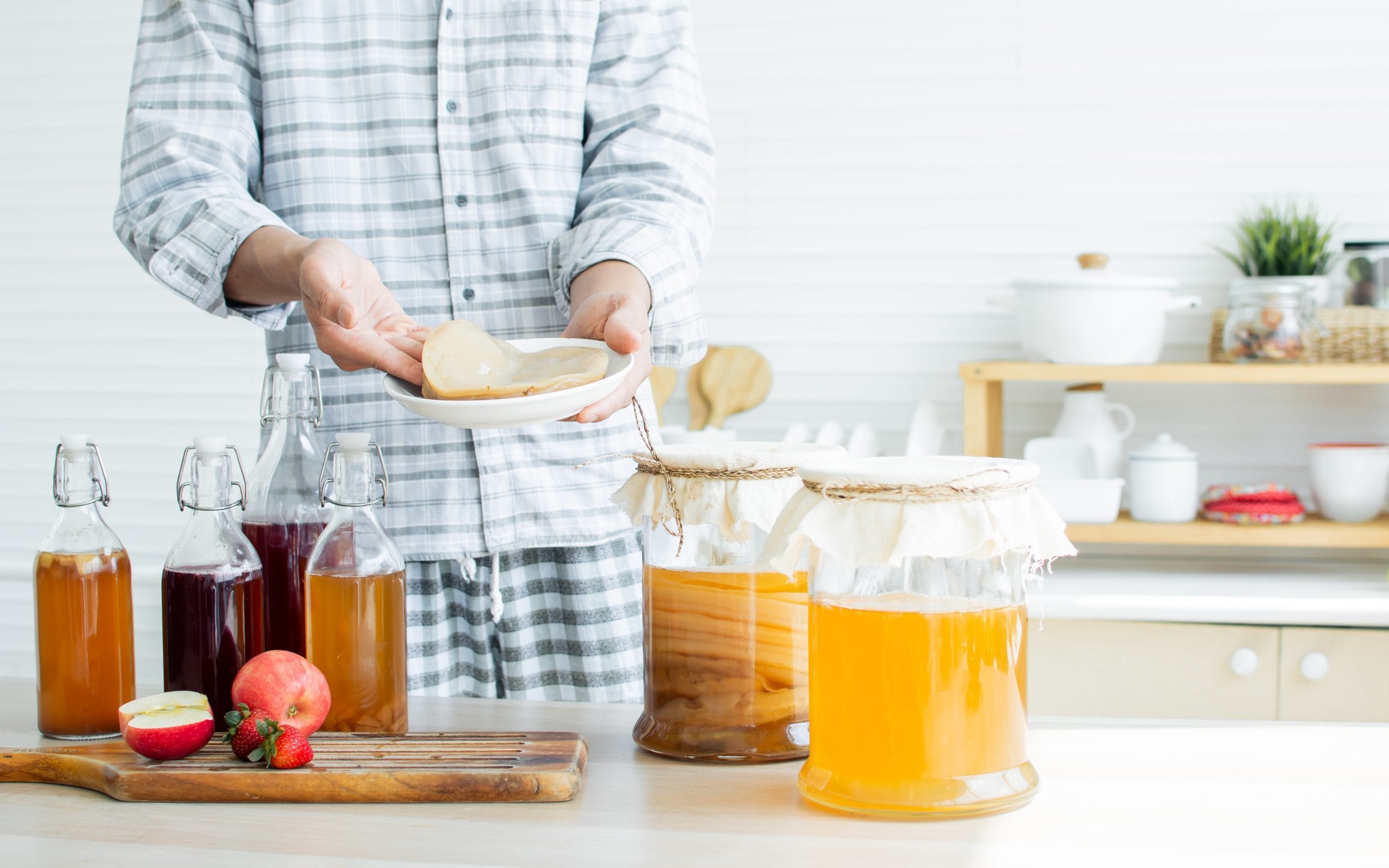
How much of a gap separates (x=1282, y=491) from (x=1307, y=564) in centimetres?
27

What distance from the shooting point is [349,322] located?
1.06 metres

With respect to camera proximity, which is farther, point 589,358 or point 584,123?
point 584,123

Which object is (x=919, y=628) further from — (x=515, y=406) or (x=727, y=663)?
(x=515, y=406)

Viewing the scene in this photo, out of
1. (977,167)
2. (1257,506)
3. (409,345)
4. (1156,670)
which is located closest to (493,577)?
(409,345)

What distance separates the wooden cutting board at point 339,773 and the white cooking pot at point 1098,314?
66.0 inches

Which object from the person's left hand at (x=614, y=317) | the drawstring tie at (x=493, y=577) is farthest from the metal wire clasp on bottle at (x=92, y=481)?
the drawstring tie at (x=493, y=577)

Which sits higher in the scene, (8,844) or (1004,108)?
(1004,108)

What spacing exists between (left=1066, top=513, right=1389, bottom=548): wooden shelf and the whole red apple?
1.70 metres

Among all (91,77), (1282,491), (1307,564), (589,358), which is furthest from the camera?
(91,77)

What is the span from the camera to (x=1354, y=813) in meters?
0.78

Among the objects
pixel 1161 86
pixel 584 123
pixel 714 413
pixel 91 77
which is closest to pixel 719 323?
pixel 714 413

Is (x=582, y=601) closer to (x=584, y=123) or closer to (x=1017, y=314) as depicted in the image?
(x=584, y=123)

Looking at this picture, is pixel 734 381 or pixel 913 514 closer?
pixel 913 514

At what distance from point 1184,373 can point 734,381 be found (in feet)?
3.18
